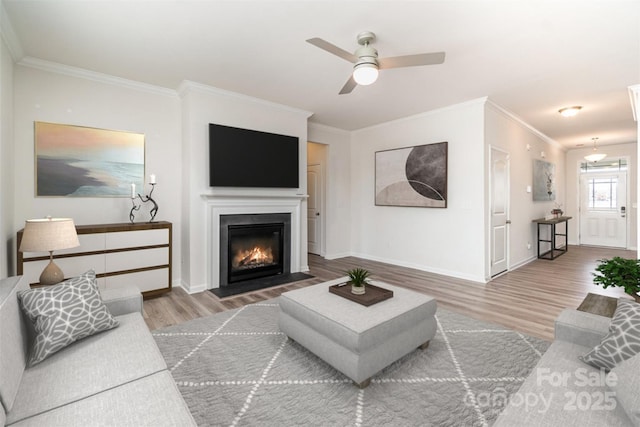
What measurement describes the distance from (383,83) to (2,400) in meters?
4.02

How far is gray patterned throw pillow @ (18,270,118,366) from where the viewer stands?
1531 millimetres

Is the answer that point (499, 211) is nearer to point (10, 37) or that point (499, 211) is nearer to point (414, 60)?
point (414, 60)

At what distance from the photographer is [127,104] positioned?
3.72 m

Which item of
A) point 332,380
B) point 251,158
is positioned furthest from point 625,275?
point 251,158

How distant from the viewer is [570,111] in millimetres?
4711

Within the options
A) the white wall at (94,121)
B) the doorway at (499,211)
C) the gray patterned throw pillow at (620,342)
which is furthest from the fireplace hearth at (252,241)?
the gray patterned throw pillow at (620,342)

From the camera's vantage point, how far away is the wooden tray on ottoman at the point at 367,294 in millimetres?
2193

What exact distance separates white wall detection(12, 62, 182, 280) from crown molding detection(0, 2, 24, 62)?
0.25 m

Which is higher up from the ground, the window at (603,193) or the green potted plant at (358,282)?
the window at (603,193)

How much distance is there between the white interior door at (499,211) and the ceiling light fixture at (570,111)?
1.04 m

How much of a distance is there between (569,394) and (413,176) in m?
4.20

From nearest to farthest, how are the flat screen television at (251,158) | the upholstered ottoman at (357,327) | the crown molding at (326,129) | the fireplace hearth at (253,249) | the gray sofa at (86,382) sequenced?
the gray sofa at (86,382) < the upholstered ottoman at (357,327) < the flat screen television at (251,158) < the fireplace hearth at (253,249) < the crown molding at (326,129)

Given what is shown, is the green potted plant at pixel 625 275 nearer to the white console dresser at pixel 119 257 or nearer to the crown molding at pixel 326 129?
the white console dresser at pixel 119 257

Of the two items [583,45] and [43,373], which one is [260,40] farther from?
[583,45]
